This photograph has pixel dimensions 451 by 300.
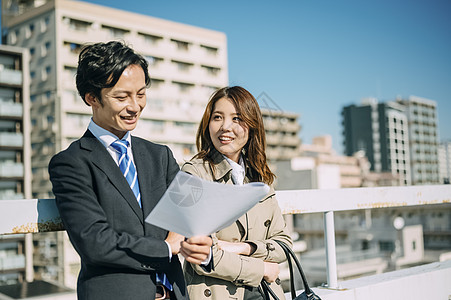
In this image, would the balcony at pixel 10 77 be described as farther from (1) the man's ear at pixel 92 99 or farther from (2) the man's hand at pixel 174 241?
(2) the man's hand at pixel 174 241

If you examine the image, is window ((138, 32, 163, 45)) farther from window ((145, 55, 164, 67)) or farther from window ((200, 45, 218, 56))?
window ((200, 45, 218, 56))

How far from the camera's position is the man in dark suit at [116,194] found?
135 centimetres

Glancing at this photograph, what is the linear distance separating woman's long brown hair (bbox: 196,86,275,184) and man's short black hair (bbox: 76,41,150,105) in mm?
576

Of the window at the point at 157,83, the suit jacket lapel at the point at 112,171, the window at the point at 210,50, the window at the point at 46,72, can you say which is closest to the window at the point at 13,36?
the window at the point at 46,72

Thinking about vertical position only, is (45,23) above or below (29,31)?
above

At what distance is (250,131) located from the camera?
6.80 feet

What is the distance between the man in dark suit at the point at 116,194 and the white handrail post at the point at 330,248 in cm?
106

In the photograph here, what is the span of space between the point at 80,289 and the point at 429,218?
48.2m

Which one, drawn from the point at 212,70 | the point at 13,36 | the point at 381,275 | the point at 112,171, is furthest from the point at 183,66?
the point at 112,171

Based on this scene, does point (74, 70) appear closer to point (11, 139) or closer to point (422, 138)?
point (11, 139)

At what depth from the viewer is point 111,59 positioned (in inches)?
59.3

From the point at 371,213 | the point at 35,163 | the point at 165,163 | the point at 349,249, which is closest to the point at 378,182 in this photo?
the point at 371,213

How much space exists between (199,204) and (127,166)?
41cm

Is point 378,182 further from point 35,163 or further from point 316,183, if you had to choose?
point 35,163
